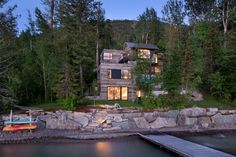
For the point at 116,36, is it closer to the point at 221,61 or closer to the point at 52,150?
the point at 221,61

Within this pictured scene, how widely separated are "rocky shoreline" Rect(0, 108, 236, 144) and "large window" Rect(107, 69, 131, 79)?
374 inches

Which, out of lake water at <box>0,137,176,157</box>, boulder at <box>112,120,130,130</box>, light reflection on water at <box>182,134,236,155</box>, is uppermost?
boulder at <box>112,120,130,130</box>

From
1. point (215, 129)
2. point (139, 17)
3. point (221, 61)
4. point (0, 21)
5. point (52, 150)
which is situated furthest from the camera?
point (139, 17)

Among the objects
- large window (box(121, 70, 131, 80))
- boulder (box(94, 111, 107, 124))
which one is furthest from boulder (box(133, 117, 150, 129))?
large window (box(121, 70, 131, 80))

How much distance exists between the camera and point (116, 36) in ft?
212

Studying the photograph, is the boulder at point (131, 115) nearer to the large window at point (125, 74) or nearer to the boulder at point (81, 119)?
the boulder at point (81, 119)

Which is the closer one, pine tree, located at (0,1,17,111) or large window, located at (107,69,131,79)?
pine tree, located at (0,1,17,111)

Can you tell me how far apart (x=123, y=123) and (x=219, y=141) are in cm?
656

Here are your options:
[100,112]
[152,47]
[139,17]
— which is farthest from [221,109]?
[139,17]

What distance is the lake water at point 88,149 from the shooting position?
15477 mm

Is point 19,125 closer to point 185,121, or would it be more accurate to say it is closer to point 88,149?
point 88,149

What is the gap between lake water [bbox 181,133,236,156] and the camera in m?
→ 16.7

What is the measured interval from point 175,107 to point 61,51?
10.9 m

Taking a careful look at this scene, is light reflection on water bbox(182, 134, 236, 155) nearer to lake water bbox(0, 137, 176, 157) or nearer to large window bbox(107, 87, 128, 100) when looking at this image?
lake water bbox(0, 137, 176, 157)
